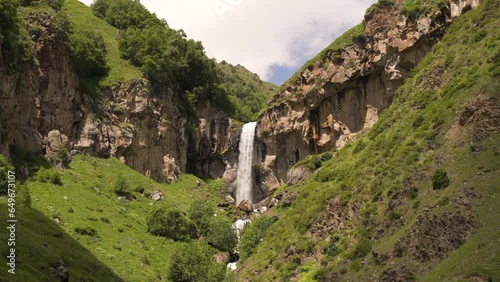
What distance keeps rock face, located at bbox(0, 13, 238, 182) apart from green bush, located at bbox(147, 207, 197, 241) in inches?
761

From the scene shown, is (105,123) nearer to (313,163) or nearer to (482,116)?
(313,163)

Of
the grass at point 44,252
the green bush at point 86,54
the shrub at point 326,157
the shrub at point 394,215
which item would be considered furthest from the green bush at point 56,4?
the shrub at point 394,215

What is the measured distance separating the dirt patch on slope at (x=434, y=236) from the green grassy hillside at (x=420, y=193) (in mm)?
80

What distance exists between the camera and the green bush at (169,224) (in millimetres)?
70375

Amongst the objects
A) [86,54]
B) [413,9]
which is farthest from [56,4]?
[413,9]

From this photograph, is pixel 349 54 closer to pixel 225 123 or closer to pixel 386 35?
pixel 386 35

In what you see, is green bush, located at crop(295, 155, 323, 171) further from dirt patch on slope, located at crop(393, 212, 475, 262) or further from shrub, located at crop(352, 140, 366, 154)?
dirt patch on slope, located at crop(393, 212, 475, 262)

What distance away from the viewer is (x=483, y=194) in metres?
37.9

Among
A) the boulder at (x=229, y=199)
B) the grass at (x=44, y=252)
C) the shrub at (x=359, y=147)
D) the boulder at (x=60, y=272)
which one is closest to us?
the grass at (x=44, y=252)

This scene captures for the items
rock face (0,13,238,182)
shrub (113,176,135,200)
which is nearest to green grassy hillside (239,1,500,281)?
shrub (113,176,135,200)

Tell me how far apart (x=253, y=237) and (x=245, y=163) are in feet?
129

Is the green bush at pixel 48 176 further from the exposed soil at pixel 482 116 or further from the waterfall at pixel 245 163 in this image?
the exposed soil at pixel 482 116

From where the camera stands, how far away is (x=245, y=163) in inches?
4309

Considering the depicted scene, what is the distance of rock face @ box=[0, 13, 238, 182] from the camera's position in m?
73.4
